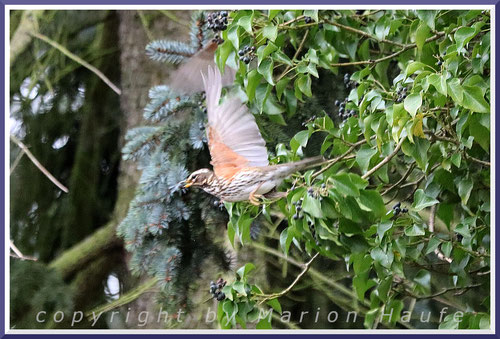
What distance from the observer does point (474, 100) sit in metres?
1.29

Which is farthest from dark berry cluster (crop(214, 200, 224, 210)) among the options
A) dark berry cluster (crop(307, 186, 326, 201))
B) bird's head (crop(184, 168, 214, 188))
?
dark berry cluster (crop(307, 186, 326, 201))

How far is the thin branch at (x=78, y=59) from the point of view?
180 centimetres

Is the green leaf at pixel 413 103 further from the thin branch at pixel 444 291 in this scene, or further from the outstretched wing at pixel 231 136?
the thin branch at pixel 444 291

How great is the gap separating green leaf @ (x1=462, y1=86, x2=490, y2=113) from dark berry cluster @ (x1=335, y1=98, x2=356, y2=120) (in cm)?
31

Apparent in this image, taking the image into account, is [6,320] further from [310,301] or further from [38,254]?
[310,301]

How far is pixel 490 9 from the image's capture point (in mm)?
1554

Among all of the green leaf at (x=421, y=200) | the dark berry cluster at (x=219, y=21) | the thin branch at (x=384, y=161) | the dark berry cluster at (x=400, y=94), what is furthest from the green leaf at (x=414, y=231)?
the dark berry cluster at (x=219, y=21)

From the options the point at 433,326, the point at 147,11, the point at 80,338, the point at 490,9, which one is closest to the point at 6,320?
the point at 80,338

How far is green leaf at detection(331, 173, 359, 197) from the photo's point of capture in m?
1.27

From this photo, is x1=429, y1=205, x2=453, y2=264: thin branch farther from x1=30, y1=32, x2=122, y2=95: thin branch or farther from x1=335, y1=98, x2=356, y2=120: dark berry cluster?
x1=30, y1=32, x2=122, y2=95: thin branch

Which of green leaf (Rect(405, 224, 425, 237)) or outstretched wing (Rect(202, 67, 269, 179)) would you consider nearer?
green leaf (Rect(405, 224, 425, 237))

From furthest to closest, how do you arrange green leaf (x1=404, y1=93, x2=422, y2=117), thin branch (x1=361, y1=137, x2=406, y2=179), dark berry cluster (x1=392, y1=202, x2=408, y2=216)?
dark berry cluster (x1=392, y1=202, x2=408, y2=216), thin branch (x1=361, y1=137, x2=406, y2=179), green leaf (x1=404, y1=93, x2=422, y2=117)

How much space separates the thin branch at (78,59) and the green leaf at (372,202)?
0.78 meters

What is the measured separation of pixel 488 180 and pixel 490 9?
0.37 metres
